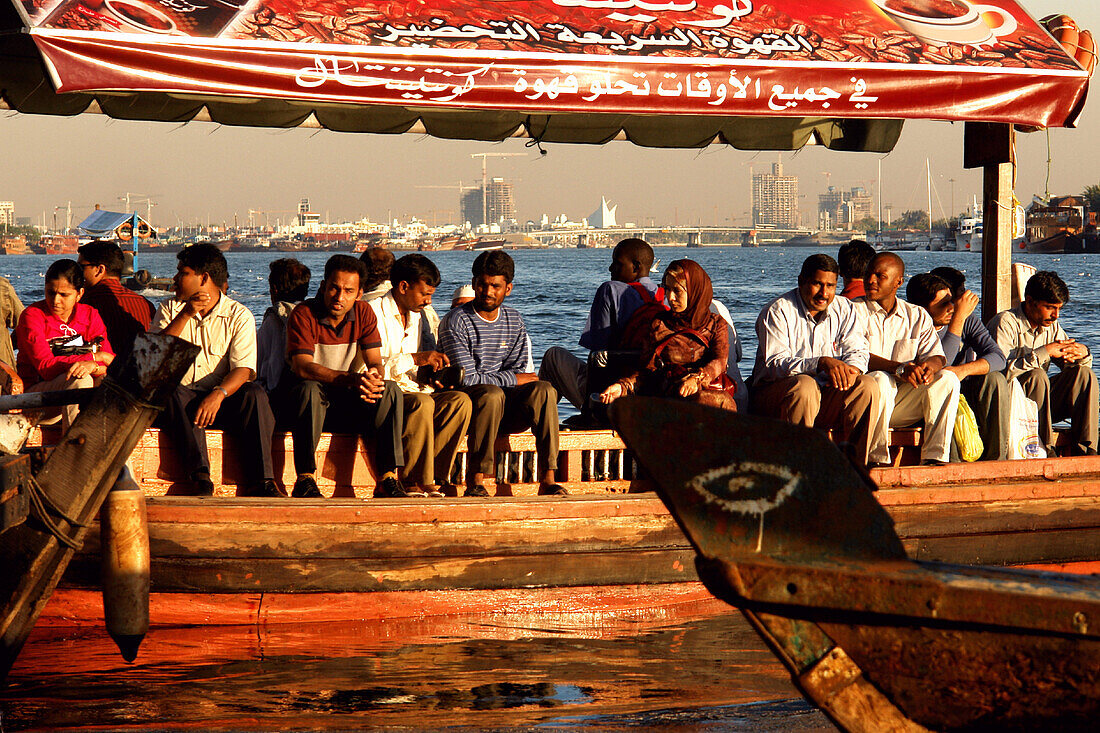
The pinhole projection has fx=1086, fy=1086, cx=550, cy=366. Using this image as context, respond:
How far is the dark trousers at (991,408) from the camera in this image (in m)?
5.95

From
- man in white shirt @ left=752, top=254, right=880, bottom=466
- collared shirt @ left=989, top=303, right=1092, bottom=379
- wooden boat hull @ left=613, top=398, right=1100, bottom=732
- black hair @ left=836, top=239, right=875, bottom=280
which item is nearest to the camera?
wooden boat hull @ left=613, top=398, right=1100, bottom=732

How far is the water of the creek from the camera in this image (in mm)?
4559

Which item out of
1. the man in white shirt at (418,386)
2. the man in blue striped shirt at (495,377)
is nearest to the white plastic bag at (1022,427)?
the man in blue striped shirt at (495,377)

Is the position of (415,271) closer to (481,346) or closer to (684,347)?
(481,346)

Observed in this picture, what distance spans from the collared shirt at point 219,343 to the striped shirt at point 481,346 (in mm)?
994

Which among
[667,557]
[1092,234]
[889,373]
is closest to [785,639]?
[667,557]

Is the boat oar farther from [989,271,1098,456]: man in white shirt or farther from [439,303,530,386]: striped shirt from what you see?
[989,271,1098,456]: man in white shirt

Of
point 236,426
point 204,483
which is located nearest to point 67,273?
point 236,426

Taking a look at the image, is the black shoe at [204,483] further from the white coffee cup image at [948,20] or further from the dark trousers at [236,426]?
the white coffee cup image at [948,20]

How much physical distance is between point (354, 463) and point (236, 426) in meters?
0.60

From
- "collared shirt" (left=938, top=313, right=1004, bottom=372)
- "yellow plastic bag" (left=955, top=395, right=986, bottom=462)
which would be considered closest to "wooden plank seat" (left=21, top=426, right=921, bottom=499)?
"yellow plastic bag" (left=955, top=395, right=986, bottom=462)

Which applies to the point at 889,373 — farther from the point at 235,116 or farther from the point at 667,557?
the point at 235,116

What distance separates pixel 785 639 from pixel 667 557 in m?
2.57

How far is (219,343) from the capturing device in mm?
5414
